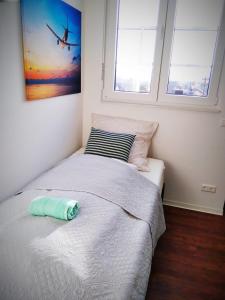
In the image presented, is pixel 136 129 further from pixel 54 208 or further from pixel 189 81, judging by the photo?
pixel 54 208

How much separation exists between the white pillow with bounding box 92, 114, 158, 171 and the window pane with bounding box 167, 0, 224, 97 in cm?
43

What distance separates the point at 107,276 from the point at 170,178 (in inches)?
67.6

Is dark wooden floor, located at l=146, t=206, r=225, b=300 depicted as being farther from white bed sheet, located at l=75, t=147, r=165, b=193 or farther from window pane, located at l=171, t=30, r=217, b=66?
window pane, located at l=171, t=30, r=217, b=66

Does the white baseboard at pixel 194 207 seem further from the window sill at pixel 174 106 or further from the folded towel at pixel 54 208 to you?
the folded towel at pixel 54 208

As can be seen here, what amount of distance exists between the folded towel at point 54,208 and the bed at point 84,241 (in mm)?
30

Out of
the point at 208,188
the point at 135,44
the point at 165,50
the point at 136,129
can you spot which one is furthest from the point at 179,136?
the point at 135,44

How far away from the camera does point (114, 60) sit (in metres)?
2.37

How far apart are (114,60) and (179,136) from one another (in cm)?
105

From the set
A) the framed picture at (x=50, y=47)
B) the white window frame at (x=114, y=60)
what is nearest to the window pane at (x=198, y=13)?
the white window frame at (x=114, y=60)

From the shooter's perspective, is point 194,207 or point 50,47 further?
point 194,207

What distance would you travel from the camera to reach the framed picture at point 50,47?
1576mm

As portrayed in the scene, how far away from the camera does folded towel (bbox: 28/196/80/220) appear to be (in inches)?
48.7

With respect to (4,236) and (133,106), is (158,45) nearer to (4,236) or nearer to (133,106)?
(133,106)

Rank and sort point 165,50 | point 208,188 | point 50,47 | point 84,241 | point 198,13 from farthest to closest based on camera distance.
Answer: point 208,188
point 165,50
point 198,13
point 50,47
point 84,241
